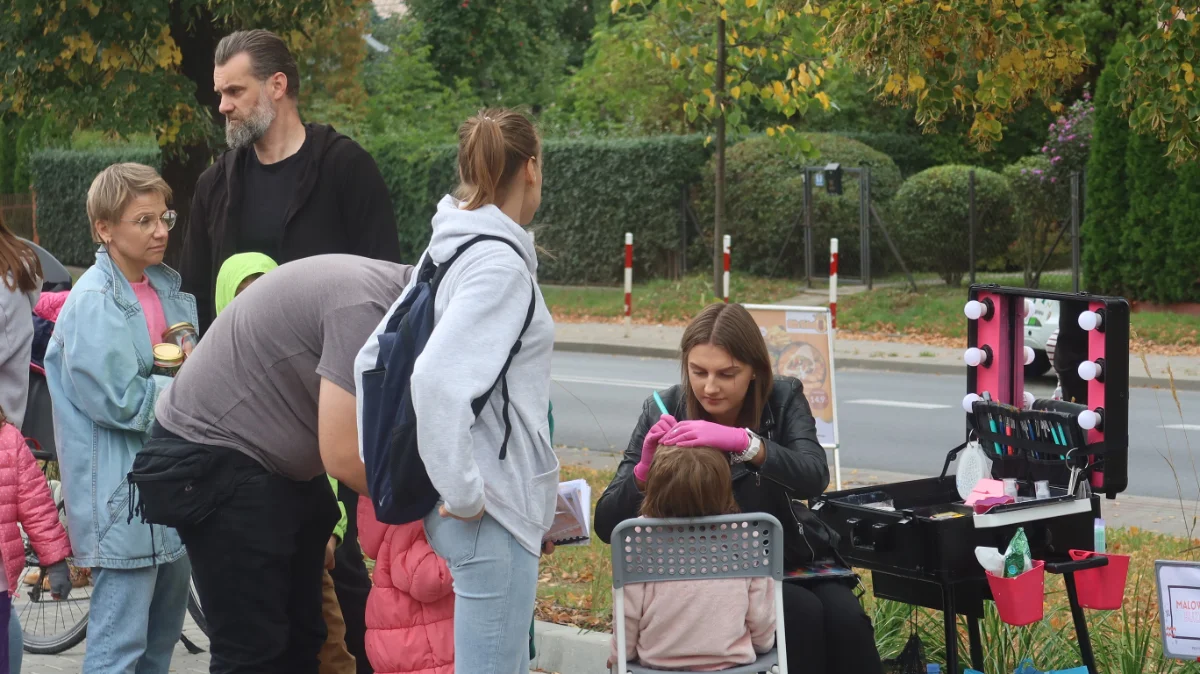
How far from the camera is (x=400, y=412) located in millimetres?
2885

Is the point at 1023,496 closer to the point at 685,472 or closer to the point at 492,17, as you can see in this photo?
the point at 685,472

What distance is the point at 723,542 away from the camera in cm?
356

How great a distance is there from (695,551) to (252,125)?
6.53 ft

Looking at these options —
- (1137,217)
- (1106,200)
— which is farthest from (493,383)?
(1106,200)

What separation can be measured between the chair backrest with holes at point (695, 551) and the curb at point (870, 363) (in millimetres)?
8924

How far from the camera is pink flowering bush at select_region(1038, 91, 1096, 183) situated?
64.6 ft

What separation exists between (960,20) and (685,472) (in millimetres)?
3654

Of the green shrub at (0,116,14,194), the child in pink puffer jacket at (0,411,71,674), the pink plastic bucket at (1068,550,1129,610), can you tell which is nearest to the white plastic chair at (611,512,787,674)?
the pink plastic bucket at (1068,550,1129,610)

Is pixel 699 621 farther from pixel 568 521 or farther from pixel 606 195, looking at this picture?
pixel 606 195

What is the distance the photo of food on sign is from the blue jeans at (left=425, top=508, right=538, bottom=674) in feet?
13.3

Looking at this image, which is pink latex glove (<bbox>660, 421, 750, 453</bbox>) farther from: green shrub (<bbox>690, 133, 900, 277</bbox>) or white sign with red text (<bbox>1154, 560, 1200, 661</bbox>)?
green shrub (<bbox>690, 133, 900, 277</bbox>)

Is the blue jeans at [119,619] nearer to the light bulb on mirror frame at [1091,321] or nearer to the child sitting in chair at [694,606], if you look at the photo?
the child sitting in chair at [694,606]

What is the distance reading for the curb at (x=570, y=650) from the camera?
4.97 m

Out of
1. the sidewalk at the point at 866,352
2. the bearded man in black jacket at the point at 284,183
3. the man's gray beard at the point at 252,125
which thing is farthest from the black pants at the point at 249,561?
the sidewalk at the point at 866,352
